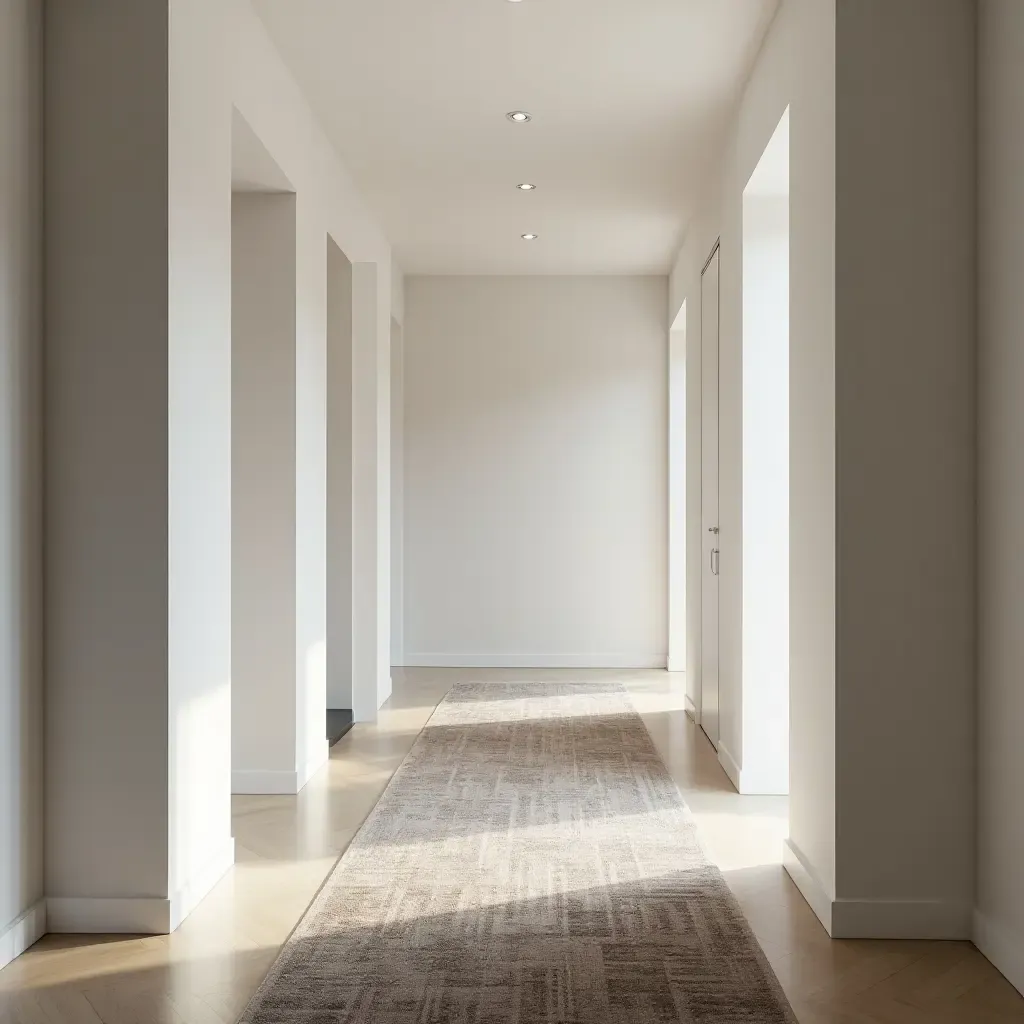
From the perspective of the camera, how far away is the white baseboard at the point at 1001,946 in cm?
273

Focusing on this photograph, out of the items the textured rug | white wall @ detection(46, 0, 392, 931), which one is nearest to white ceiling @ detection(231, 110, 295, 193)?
white wall @ detection(46, 0, 392, 931)

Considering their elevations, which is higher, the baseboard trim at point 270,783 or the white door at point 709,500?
the white door at point 709,500

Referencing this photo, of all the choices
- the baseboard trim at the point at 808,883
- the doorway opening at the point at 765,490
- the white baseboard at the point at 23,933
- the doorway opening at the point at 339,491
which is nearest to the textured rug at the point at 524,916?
the baseboard trim at the point at 808,883

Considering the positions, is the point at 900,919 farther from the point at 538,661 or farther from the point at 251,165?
the point at 538,661

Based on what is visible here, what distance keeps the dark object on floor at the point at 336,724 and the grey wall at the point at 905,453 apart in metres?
3.25

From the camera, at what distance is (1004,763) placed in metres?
2.88

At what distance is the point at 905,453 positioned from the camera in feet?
10.2

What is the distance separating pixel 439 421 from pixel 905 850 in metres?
6.25

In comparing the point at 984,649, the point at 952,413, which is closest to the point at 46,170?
the point at 952,413

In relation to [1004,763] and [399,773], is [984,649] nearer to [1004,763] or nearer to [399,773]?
[1004,763]

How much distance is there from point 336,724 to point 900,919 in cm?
384

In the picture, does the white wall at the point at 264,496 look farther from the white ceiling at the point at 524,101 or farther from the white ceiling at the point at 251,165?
the white ceiling at the point at 524,101

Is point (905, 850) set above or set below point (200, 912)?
above

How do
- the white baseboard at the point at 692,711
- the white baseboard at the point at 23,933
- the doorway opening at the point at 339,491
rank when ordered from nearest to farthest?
the white baseboard at the point at 23,933 → the white baseboard at the point at 692,711 → the doorway opening at the point at 339,491
